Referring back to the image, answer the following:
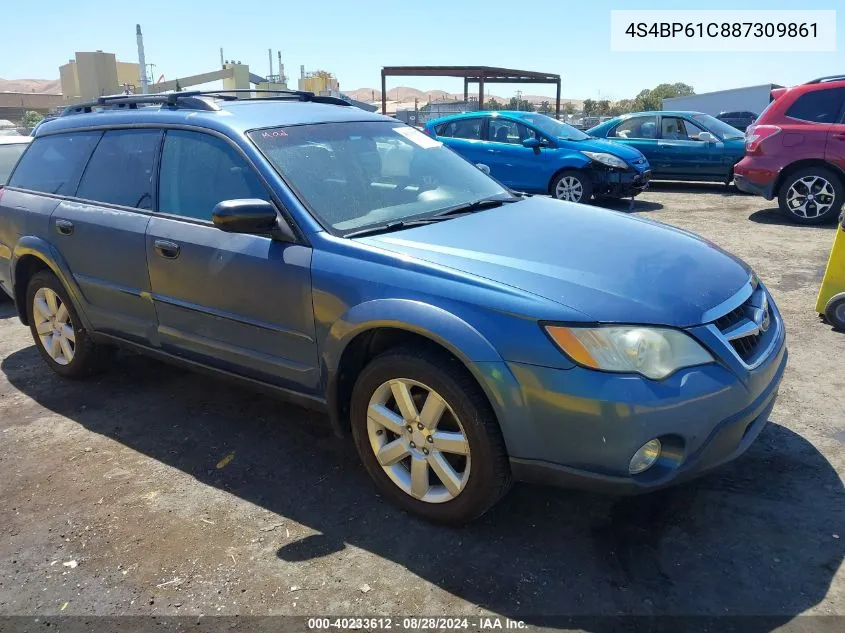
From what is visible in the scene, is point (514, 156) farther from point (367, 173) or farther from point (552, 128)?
point (367, 173)

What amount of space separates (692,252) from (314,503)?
207 cm

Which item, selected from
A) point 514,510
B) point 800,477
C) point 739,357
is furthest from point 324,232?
point 800,477

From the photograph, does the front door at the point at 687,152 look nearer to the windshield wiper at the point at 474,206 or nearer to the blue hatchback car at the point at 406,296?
the blue hatchback car at the point at 406,296

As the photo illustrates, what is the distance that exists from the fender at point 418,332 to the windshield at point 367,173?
0.47m

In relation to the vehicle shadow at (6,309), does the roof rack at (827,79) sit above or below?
above

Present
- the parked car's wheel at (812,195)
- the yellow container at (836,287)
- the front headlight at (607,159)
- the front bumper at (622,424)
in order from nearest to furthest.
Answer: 1. the front bumper at (622,424)
2. the yellow container at (836,287)
3. the parked car's wheel at (812,195)
4. the front headlight at (607,159)

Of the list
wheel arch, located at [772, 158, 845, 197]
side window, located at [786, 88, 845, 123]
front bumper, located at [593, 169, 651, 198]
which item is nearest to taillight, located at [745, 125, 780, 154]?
side window, located at [786, 88, 845, 123]

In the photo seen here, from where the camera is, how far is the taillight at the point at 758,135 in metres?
9.05

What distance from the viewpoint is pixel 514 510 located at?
3.01 m

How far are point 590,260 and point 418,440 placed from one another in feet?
3.38

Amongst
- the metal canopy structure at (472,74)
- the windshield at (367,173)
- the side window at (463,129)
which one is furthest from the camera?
the metal canopy structure at (472,74)

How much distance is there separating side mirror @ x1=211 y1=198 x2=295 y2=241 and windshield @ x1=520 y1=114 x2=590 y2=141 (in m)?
8.36

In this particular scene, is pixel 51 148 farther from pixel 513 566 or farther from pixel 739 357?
pixel 739 357

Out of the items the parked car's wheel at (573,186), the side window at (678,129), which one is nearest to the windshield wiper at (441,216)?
the parked car's wheel at (573,186)
